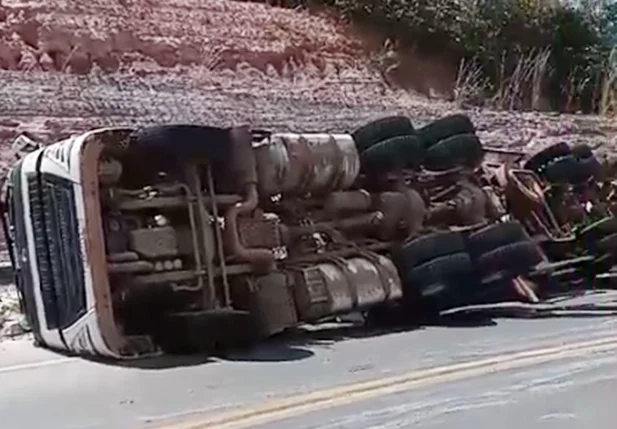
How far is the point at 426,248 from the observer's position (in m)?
12.1

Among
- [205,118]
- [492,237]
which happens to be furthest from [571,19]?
[492,237]

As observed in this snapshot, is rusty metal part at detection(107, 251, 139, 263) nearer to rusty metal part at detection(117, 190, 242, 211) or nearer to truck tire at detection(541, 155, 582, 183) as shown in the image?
rusty metal part at detection(117, 190, 242, 211)

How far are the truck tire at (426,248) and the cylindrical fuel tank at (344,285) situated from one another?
140mm

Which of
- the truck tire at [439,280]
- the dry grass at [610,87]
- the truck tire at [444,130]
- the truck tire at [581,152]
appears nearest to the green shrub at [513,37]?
the dry grass at [610,87]

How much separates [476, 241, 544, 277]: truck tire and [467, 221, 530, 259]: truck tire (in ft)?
0.13

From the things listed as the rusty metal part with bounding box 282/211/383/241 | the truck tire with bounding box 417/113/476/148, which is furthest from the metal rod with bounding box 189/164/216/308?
the truck tire with bounding box 417/113/476/148

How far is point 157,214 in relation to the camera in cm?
1059

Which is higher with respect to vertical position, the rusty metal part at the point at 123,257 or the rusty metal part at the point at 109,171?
the rusty metal part at the point at 109,171

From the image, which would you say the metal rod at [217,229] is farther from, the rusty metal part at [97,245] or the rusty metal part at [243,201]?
the rusty metal part at [97,245]

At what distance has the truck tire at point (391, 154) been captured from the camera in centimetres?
1229

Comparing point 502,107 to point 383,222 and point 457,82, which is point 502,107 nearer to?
point 457,82

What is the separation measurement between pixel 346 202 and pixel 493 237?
4.97ft

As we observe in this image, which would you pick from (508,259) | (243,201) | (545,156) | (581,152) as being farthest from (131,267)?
(581,152)

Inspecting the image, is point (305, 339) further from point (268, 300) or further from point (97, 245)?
→ point (97, 245)
